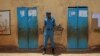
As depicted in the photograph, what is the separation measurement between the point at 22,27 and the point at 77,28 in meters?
2.68

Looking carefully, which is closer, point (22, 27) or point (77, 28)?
point (77, 28)

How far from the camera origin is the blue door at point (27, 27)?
49.3ft

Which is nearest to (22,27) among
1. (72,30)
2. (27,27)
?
(27,27)

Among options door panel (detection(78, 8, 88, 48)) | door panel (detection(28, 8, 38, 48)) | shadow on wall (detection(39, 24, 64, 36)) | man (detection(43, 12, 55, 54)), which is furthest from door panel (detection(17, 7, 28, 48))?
door panel (detection(78, 8, 88, 48))

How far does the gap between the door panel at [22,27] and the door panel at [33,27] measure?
0.20 m

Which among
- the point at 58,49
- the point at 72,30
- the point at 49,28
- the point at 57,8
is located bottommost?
the point at 58,49

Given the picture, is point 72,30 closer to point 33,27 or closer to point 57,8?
point 57,8

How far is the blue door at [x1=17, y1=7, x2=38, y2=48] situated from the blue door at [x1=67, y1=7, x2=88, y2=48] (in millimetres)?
1653

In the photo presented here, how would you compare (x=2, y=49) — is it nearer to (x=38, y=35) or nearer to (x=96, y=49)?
(x=38, y=35)

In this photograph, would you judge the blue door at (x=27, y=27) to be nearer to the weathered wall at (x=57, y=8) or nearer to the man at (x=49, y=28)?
the weathered wall at (x=57, y=8)

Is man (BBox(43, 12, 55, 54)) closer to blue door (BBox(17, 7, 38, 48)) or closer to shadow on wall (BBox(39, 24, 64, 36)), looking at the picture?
shadow on wall (BBox(39, 24, 64, 36))

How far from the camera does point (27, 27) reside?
49.6 feet

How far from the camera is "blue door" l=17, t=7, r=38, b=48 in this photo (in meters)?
15.0

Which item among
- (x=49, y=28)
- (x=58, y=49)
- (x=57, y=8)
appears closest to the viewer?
(x=49, y=28)
